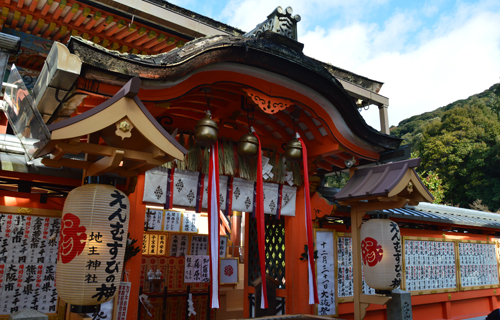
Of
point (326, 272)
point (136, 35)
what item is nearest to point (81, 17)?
point (136, 35)

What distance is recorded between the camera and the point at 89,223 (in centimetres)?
377

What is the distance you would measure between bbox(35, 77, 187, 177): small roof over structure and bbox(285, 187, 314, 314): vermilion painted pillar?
4.03 metres

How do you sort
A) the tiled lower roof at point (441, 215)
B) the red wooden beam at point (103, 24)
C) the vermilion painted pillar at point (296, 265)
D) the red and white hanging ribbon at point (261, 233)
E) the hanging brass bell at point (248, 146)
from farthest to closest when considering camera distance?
the tiled lower roof at point (441, 215) < the red wooden beam at point (103, 24) < the vermilion painted pillar at point (296, 265) < the hanging brass bell at point (248, 146) < the red and white hanging ribbon at point (261, 233)

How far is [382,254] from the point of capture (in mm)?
6328

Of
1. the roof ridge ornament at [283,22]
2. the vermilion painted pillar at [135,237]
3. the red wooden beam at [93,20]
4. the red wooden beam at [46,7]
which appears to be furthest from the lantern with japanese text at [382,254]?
the red wooden beam at [46,7]

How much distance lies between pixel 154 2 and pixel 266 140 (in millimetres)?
4735

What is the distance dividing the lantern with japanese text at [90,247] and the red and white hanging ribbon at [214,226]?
133cm

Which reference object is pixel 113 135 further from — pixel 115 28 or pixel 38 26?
pixel 38 26

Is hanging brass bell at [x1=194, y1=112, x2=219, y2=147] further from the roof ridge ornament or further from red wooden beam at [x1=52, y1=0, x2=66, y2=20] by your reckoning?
red wooden beam at [x1=52, y1=0, x2=66, y2=20]

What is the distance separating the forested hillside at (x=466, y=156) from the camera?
29.1m

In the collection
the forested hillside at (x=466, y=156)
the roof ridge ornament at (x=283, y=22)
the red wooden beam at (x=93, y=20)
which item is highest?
the forested hillside at (x=466, y=156)

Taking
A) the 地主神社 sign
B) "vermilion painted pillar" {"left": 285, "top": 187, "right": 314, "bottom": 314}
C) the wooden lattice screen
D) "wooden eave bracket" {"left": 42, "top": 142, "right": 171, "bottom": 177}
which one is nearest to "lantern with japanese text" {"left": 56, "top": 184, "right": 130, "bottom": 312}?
"wooden eave bracket" {"left": 42, "top": 142, "right": 171, "bottom": 177}

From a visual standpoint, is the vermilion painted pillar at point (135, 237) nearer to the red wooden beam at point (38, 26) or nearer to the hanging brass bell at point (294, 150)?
the hanging brass bell at point (294, 150)

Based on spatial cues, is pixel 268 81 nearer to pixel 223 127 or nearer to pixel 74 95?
pixel 223 127
